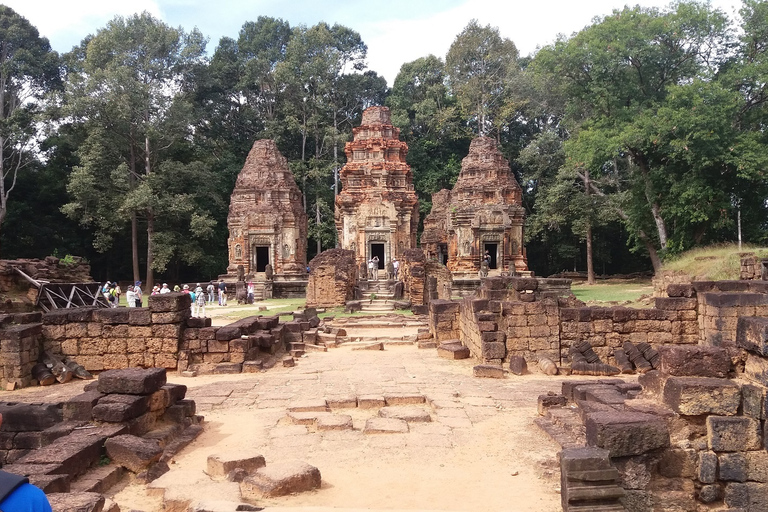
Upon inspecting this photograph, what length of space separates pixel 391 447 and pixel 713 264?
16.5 m

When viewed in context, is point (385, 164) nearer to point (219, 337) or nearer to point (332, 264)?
point (332, 264)

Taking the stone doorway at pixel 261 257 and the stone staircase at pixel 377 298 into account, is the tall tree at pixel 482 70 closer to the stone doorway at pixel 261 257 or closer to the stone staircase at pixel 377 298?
the stone doorway at pixel 261 257

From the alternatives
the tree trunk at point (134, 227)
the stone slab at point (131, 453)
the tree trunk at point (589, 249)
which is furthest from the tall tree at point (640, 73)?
the tree trunk at point (134, 227)

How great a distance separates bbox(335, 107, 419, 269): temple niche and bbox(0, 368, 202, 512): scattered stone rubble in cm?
2131

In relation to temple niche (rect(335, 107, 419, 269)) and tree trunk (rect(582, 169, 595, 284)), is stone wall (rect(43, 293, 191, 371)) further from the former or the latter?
tree trunk (rect(582, 169, 595, 284))

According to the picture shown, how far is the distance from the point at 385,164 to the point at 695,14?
49.7 feet

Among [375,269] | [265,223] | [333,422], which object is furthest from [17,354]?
[265,223]

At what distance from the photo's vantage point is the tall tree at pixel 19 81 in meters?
31.5

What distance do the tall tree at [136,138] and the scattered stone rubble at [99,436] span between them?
2563 centimetres

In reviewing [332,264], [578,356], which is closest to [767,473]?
[578,356]

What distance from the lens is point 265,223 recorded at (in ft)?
98.5

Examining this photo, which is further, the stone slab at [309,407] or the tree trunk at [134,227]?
the tree trunk at [134,227]

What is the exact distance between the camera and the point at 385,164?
29000mm

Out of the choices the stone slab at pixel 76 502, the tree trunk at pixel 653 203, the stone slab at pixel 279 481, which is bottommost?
the stone slab at pixel 279 481
